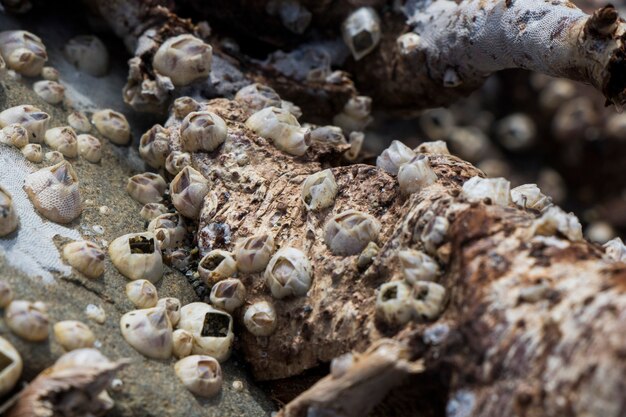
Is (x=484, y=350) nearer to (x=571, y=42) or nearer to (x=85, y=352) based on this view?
(x=85, y=352)

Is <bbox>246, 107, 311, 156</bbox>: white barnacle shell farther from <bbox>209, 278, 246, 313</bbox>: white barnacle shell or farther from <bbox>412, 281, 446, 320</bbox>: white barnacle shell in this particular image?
<bbox>412, 281, 446, 320</bbox>: white barnacle shell

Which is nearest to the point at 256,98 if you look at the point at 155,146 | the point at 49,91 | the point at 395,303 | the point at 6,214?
the point at 155,146

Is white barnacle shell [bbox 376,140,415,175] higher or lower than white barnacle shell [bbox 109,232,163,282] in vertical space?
higher

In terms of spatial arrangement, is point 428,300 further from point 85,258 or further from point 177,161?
point 177,161

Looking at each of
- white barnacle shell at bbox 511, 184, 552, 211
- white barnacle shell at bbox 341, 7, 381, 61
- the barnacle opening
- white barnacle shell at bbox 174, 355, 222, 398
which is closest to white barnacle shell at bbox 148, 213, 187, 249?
the barnacle opening

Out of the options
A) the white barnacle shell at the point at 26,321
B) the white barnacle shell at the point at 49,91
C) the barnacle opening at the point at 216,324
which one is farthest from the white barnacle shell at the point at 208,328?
the white barnacle shell at the point at 49,91
